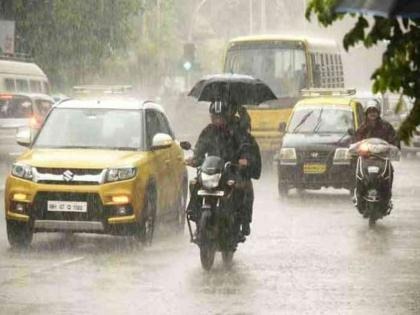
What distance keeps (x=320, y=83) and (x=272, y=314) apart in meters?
29.2

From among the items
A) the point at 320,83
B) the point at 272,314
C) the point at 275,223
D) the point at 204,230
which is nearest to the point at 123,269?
the point at 204,230

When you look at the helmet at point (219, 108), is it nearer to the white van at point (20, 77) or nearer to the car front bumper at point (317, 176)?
the car front bumper at point (317, 176)

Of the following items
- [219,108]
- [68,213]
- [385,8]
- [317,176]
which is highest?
[385,8]

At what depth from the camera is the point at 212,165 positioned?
14914mm

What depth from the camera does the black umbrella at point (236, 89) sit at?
16.7 m

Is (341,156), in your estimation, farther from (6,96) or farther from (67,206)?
(6,96)

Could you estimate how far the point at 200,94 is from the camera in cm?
1733

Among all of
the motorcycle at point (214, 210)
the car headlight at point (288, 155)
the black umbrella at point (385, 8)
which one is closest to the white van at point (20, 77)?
the car headlight at point (288, 155)

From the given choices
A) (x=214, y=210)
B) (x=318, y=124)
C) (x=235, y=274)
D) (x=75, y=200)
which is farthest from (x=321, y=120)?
(x=235, y=274)

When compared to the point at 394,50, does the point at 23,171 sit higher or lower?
lower

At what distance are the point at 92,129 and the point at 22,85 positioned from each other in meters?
22.1

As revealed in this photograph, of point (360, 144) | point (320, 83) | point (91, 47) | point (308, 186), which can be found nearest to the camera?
point (360, 144)

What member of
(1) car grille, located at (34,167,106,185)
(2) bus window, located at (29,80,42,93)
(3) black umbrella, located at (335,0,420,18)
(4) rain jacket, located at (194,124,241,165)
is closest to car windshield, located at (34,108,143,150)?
(1) car grille, located at (34,167,106,185)

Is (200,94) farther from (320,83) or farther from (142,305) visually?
(320,83)
